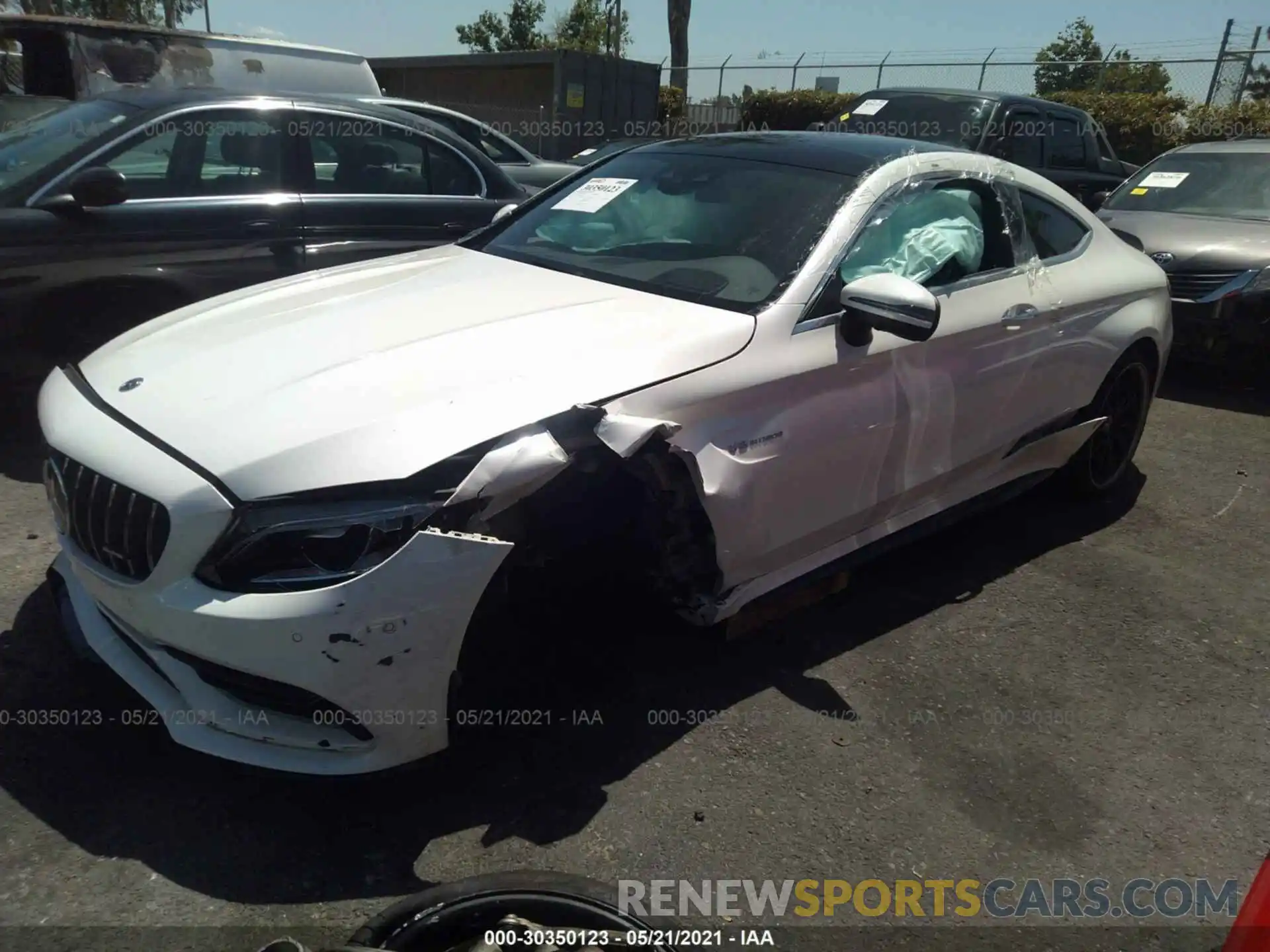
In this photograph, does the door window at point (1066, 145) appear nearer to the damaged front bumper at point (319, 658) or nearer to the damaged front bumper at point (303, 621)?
the damaged front bumper at point (303, 621)

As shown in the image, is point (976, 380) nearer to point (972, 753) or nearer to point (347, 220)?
point (972, 753)

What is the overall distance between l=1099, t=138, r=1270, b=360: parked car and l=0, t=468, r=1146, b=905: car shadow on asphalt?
370 centimetres

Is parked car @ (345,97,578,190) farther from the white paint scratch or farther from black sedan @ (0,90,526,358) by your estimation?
the white paint scratch

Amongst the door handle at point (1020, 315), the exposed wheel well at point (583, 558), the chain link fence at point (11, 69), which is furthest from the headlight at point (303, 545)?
the chain link fence at point (11, 69)

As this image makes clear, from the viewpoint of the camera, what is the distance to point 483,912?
196 cm

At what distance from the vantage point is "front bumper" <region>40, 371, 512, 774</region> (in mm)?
2107

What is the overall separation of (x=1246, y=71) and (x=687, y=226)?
1684 centimetres

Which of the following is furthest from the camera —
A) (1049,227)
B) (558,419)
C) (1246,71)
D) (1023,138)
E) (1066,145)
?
(1246,71)

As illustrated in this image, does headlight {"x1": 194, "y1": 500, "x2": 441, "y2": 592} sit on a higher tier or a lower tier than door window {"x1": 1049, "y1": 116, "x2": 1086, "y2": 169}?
lower

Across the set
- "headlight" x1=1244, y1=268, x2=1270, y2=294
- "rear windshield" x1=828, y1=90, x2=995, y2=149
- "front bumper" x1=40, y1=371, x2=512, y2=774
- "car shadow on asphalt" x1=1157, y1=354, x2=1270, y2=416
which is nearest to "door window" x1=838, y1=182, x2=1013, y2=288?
"front bumper" x1=40, y1=371, x2=512, y2=774

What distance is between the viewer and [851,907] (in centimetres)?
231

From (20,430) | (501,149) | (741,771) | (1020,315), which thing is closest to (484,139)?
(501,149)

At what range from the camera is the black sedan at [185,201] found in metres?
4.34

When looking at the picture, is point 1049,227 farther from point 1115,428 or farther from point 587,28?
point 587,28
